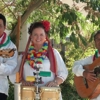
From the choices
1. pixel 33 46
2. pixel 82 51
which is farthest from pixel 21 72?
pixel 82 51

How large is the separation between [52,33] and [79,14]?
60 centimetres

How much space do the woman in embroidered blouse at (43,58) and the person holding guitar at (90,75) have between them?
0.89 feet

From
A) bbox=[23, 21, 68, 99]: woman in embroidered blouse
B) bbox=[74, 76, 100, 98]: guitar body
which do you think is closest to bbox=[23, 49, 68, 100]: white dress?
bbox=[23, 21, 68, 99]: woman in embroidered blouse

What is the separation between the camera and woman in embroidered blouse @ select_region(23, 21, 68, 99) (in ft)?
9.26

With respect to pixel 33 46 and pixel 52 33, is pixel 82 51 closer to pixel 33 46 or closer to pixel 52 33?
pixel 52 33

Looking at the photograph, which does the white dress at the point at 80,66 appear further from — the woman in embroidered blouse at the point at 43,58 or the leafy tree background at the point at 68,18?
the leafy tree background at the point at 68,18

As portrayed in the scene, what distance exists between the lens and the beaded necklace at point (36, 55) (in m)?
2.82

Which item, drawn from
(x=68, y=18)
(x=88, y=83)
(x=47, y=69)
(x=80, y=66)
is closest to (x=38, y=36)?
(x=47, y=69)

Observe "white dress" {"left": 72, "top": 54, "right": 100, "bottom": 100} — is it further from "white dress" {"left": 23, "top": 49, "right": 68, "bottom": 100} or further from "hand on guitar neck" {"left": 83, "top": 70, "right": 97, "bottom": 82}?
"white dress" {"left": 23, "top": 49, "right": 68, "bottom": 100}

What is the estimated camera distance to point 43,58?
285 centimetres

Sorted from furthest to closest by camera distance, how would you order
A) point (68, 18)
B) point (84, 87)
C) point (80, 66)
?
point (68, 18)
point (84, 87)
point (80, 66)

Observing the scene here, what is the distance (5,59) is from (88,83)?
0.93 metres

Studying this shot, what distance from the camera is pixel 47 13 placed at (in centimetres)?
579

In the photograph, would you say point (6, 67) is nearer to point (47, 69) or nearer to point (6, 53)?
point (6, 53)
